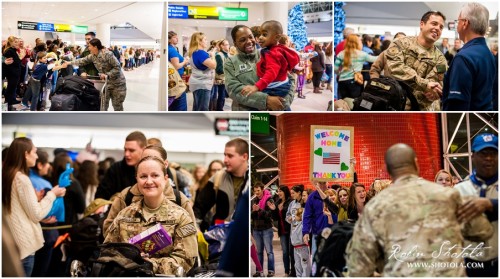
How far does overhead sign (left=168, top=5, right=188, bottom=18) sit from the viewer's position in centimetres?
651

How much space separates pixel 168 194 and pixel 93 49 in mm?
1292

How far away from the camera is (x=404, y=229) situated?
205 inches

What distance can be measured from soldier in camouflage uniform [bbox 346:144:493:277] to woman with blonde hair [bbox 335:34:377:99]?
52.0 inches

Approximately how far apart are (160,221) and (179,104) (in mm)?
1134

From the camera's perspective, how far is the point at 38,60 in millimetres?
6609

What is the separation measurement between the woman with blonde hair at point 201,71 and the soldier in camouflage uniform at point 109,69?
1.80 feet

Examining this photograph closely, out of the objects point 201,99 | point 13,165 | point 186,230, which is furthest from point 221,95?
point 13,165

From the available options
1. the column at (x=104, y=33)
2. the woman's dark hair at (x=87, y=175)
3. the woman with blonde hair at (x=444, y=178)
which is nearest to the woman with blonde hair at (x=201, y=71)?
the column at (x=104, y=33)

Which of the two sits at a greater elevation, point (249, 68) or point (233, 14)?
point (233, 14)

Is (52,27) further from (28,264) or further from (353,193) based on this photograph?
(353,193)

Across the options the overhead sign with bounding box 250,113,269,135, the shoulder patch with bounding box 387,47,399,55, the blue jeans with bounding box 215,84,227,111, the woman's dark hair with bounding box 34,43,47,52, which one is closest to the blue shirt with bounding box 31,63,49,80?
the woman's dark hair with bounding box 34,43,47,52

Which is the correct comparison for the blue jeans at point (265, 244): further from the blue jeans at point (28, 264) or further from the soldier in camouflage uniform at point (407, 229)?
the blue jeans at point (28, 264)

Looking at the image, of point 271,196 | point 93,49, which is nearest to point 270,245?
point 271,196

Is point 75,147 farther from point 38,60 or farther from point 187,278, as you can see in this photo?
point 187,278
